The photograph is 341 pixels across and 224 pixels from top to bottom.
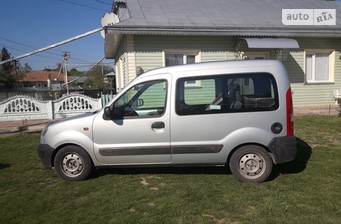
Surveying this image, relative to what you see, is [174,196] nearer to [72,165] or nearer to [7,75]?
[72,165]

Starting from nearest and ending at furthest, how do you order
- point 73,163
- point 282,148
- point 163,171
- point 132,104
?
1. point 282,148
2. point 132,104
3. point 73,163
4. point 163,171

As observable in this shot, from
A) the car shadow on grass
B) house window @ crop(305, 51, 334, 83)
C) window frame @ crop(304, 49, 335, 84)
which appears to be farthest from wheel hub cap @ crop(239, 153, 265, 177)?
house window @ crop(305, 51, 334, 83)

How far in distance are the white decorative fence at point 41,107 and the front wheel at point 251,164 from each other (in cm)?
857

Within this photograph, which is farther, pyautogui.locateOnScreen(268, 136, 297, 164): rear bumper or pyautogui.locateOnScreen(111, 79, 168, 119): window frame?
pyautogui.locateOnScreen(111, 79, 168, 119): window frame

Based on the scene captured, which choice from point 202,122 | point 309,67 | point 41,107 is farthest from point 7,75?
point 202,122

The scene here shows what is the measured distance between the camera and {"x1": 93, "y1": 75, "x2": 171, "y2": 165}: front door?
489cm

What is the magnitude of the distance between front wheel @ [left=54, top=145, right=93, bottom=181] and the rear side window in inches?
69.8

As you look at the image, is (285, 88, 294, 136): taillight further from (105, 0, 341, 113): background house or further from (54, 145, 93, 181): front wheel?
(105, 0, 341, 113): background house

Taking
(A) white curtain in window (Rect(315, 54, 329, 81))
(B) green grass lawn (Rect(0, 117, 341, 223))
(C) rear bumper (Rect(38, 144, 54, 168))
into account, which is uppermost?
(A) white curtain in window (Rect(315, 54, 329, 81))

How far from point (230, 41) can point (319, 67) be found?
431 centimetres

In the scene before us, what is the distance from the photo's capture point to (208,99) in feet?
16.1

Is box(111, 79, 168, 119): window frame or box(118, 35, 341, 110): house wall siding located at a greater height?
box(118, 35, 341, 110): house wall siding

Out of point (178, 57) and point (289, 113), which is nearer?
point (289, 113)

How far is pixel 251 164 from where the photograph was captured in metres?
4.89
